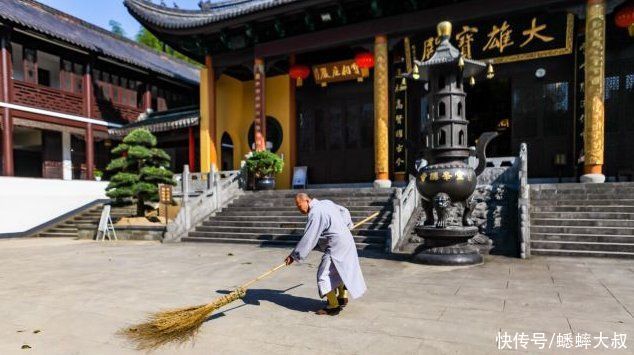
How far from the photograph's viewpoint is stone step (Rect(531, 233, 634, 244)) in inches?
278

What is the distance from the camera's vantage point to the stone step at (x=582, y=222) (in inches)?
295

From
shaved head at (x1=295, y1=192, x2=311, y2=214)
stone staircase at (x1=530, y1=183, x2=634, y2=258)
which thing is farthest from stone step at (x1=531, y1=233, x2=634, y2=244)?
shaved head at (x1=295, y1=192, x2=311, y2=214)

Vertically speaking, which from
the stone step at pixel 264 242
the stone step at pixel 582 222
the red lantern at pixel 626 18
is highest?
the red lantern at pixel 626 18

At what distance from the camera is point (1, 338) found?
3449 mm

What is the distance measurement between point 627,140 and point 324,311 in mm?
10972

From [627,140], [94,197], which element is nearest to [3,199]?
[94,197]

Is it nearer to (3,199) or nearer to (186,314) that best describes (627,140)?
(186,314)

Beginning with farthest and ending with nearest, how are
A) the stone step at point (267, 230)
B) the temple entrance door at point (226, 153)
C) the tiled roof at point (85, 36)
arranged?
the temple entrance door at point (226, 153), the tiled roof at point (85, 36), the stone step at point (267, 230)

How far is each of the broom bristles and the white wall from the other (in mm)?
12975

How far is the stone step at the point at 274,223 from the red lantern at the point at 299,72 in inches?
252

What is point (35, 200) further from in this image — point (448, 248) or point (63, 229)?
point (448, 248)

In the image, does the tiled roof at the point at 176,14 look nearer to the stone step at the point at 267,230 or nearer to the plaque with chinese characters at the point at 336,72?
the plaque with chinese characters at the point at 336,72

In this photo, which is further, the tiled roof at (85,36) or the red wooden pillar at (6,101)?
the tiled roof at (85,36)

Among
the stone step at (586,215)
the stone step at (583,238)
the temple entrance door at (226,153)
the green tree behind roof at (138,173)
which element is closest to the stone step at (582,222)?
the stone step at (586,215)
